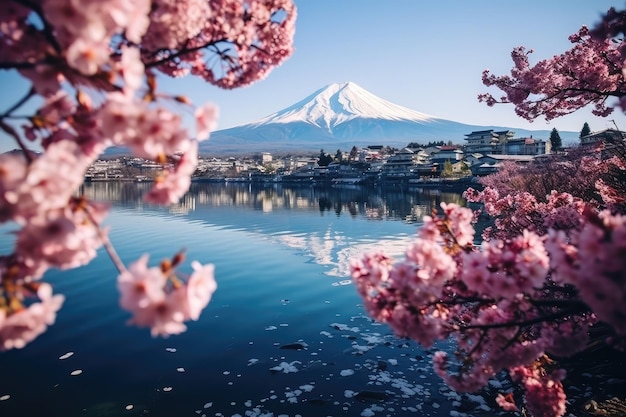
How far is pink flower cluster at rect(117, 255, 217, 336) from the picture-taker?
5.24 ft

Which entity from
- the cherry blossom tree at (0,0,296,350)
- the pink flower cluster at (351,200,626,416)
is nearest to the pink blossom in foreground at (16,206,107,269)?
the cherry blossom tree at (0,0,296,350)

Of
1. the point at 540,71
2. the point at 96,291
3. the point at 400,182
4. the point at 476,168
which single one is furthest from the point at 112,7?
the point at 400,182

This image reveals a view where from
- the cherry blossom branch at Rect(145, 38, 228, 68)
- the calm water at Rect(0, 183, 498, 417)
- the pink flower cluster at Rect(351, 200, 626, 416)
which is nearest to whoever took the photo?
the pink flower cluster at Rect(351, 200, 626, 416)

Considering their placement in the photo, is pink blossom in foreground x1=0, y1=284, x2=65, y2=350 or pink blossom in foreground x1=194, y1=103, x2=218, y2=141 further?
pink blossom in foreground x1=194, y1=103, x2=218, y2=141

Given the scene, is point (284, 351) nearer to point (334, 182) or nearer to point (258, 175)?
point (334, 182)

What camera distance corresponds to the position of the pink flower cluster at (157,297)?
160 cm

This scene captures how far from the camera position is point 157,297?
1624 mm

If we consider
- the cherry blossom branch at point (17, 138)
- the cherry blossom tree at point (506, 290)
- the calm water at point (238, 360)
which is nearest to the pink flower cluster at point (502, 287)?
the cherry blossom tree at point (506, 290)

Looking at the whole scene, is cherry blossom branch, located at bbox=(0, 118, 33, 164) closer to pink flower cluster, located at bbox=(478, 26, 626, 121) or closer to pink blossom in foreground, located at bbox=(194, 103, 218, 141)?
pink blossom in foreground, located at bbox=(194, 103, 218, 141)

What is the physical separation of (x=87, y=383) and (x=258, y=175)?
106m

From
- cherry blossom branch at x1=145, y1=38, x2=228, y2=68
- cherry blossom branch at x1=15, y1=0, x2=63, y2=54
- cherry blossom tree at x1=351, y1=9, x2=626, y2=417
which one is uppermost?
cherry blossom branch at x1=145, y1=38, x2=228, y2=68

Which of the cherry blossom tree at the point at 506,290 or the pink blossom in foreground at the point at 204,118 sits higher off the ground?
the pink blossom in foreground at the point at 204,118

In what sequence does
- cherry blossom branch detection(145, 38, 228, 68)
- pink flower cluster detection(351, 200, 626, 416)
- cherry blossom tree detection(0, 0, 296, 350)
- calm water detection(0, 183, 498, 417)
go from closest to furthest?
cherry blossom tree detection(0, 0, 296, 350) < pink flower cluster detection(351, 200, 626, 416) < cherry blossom branch detection(145, 38, 228, 68) < calm water detection(0, 183, 498, 417)

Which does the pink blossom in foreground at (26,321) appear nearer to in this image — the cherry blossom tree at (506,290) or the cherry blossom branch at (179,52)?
the cherry blossom branch at (179,52)
